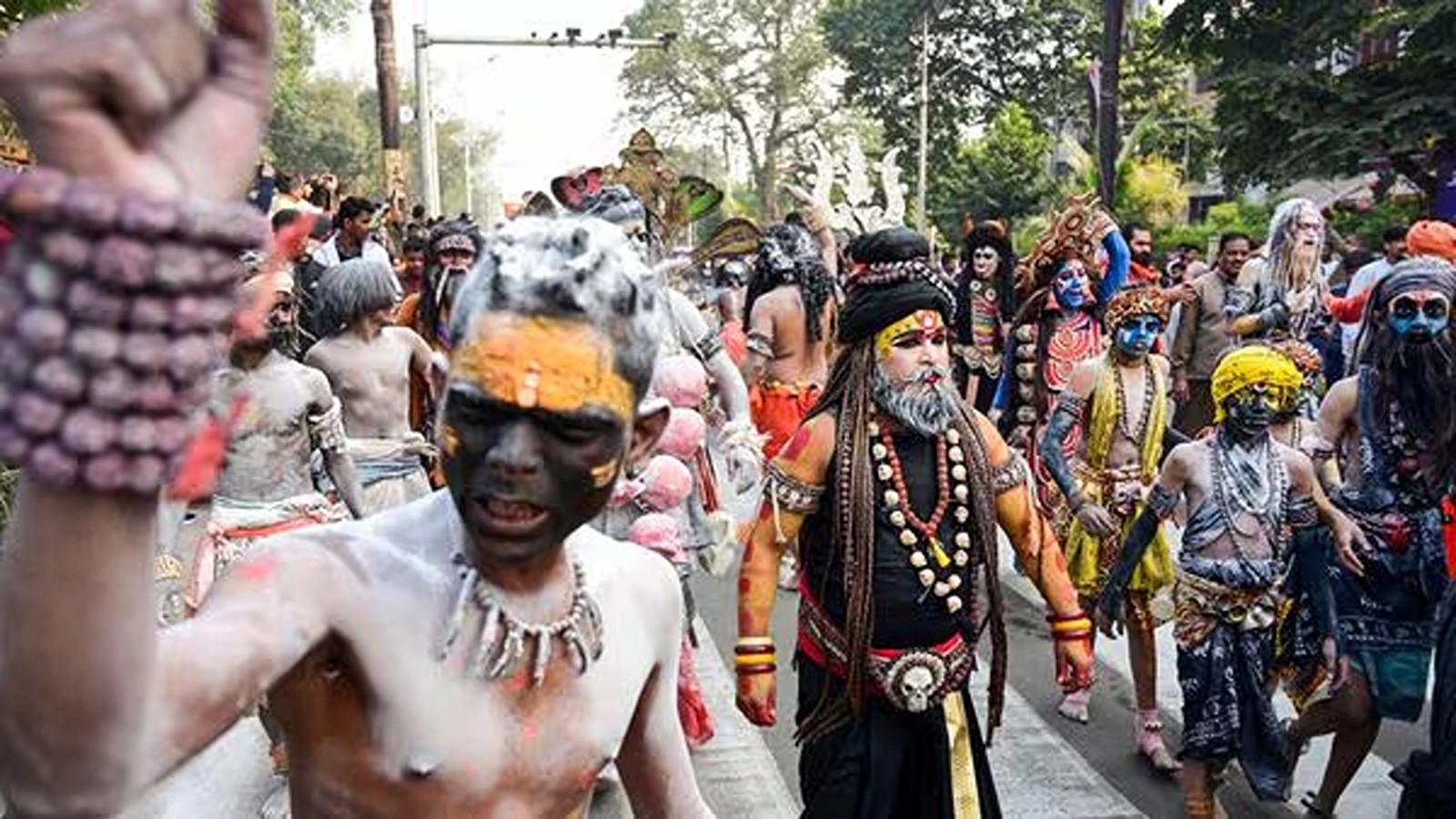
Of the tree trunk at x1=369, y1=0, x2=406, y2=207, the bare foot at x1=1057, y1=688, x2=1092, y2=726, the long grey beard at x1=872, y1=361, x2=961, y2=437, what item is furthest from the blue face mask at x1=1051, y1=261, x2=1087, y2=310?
the tree trunk at x1=369, y1=0, x2=406, y2=207

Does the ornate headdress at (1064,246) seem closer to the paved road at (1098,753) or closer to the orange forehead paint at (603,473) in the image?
the paved road at (1098,753)

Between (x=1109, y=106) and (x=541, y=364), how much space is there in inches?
869

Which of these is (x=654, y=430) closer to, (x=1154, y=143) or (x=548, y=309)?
(x=548, y=309)

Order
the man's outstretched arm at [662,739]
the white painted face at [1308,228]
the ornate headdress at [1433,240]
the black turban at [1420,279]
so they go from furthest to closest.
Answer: the white painted face at [1308,228], the ornate headdress at [1433,240], the black turban at [1420,279], the man's outstretched arm at [662,739]

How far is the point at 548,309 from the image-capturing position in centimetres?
177

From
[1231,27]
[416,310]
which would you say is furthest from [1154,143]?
[416,310]

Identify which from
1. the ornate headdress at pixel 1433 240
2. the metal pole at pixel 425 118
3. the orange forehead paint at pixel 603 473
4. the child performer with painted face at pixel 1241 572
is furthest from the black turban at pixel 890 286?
the metal pole at pixel 425 118

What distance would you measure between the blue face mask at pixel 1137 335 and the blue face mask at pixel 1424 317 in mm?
1039

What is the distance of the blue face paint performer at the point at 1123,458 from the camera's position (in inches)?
221

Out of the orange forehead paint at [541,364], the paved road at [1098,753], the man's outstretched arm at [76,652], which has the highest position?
the orange forehead paint at [541,364]

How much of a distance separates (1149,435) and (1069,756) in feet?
4.31

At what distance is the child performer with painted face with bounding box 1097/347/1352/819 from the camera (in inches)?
185

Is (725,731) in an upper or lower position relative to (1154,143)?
lower

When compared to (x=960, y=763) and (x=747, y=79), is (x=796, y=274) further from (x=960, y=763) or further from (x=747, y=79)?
(x=747, y=79)
